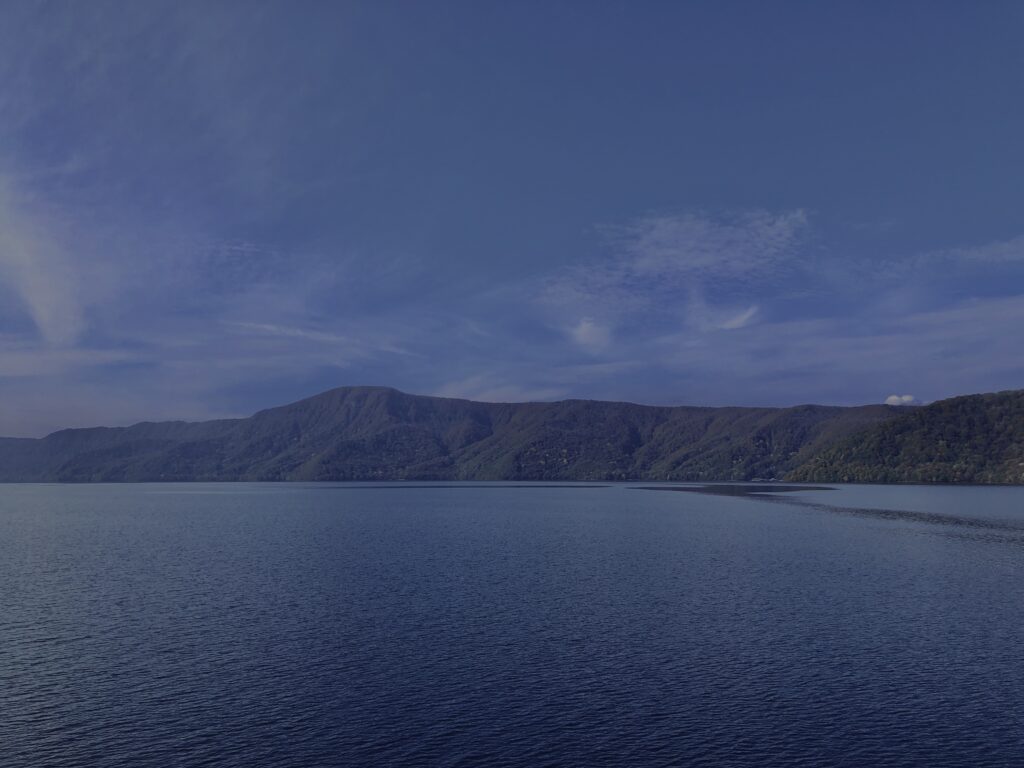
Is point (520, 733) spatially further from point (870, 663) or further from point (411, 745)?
point (870, 663)

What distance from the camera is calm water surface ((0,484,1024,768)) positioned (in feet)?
134

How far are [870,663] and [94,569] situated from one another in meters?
101

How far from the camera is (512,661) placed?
56.4 metres

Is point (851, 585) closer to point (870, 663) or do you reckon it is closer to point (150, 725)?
point (870, 663)

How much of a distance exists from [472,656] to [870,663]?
31175 mm

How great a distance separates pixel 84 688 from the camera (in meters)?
49.8

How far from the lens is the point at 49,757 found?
38750mm

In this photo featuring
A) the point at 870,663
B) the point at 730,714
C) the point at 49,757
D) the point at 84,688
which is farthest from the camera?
the point at 870,663

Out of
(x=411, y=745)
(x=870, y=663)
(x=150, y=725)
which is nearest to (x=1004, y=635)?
(x=870, y=663)

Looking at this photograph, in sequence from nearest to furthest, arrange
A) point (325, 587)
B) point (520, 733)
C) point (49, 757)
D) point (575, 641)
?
point (49, 757)
point (520, 733)
point (575, 641)
point (325, 587)

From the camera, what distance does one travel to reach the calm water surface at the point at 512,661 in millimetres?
40875

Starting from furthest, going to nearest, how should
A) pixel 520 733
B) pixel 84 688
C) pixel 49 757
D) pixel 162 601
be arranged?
pixel 162 601 < pixel 84 688 < pixel 520 733 < pixel 49 757

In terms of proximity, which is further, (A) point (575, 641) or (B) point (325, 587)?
(B) point (325, 587)

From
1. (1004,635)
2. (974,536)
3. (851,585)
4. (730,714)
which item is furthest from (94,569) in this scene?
(974,536)
